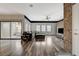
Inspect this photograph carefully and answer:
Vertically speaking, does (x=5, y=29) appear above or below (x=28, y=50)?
above

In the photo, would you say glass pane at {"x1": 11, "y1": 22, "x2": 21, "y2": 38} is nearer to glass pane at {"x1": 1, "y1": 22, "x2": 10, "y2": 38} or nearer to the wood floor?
glass pane at {"x1": 1, "y1": 22, "x2": 10, "y2": 38}

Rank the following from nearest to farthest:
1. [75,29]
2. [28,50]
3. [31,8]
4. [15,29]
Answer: [75,29]
[28,50]
[31,8]
[15,29]

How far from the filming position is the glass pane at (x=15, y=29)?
12.4 metres

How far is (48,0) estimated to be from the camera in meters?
3.02

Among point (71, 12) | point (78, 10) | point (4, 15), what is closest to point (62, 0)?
point (78, 10)

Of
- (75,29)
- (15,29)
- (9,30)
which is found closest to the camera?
(75,29)

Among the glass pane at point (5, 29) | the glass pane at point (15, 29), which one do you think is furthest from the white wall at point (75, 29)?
the glass pane at point (5, 29)

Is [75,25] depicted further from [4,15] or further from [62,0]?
[4,15]

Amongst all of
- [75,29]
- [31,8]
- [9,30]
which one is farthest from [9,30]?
[75,29]

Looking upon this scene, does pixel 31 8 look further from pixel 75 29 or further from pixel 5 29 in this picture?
pixel 5 29

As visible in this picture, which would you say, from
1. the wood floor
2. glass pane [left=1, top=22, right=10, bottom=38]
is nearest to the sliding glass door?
glass pane [left=1, top=22, right=10, bottom=38]

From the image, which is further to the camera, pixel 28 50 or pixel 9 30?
pixel 9 30

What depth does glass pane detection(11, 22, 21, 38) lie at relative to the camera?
12.4 metres

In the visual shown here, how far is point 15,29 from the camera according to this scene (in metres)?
12.6
